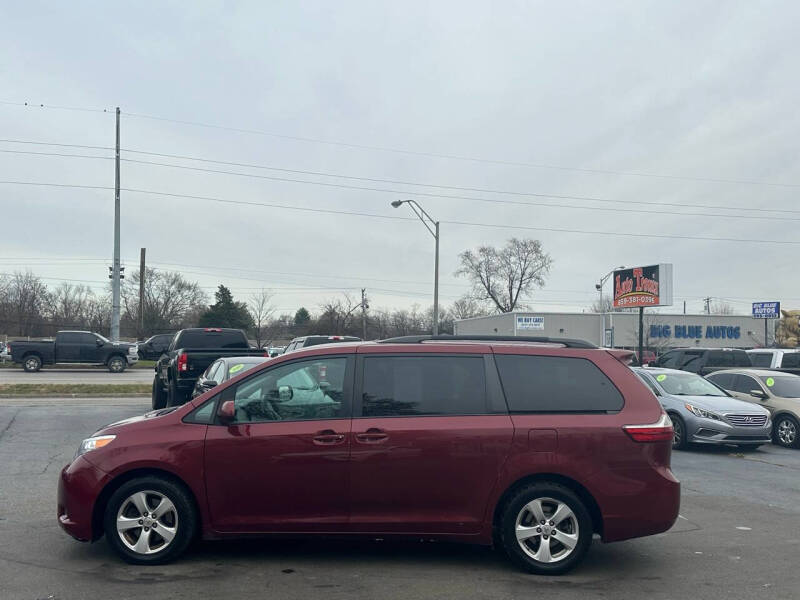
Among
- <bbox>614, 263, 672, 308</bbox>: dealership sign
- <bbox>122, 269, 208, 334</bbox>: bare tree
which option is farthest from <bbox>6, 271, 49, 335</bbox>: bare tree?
<bbox>614, 263, 672, 308</bbox>: dealership sign

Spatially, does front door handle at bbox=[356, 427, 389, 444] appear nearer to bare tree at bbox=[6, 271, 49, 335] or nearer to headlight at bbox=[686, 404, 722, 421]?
headlight at bbox=[686, 404, 722, 421]

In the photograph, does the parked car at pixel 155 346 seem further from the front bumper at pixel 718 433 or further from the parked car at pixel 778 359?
the front bumper at pixel 718 433

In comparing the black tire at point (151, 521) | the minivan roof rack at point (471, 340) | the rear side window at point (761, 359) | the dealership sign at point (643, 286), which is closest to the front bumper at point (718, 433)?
the minivan roof rack at point (471, 340)

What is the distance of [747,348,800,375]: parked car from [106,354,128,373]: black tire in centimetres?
2709

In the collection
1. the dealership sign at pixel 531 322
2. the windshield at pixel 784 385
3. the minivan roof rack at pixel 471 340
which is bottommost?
the windshield at pixel 784 385

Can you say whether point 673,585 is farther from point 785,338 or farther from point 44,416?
point 785,338

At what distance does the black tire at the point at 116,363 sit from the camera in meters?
35.0

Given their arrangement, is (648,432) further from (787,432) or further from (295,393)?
(787,432)

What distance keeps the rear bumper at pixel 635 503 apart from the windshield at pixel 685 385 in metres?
9.21

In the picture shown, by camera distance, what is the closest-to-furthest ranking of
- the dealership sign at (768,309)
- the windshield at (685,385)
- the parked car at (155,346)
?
the windshield at (685,385) < the parked car at (155,346) < the dealership sign at (768,309)

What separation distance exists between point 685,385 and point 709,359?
9.92 metres

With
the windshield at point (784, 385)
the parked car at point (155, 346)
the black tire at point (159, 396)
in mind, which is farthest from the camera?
the parked car at point (155, 346)

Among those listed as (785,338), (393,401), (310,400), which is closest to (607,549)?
(393,401)

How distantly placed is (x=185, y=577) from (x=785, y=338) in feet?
205
